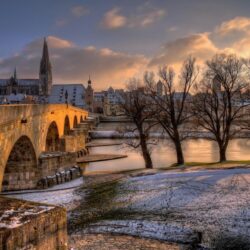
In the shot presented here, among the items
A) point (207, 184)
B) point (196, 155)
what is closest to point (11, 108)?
point (207, 184)

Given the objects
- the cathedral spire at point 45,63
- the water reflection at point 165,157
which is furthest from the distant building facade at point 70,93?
the water reflection at point 165,157

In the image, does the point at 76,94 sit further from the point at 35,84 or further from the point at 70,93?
the point at 35,84

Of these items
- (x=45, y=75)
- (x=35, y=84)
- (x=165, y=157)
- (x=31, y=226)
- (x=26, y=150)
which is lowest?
(x=165, y=157)

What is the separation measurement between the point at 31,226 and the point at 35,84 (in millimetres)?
161347

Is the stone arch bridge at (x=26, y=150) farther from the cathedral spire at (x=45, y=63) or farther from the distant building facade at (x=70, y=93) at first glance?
the cathedral spire at (x=45, y=63)

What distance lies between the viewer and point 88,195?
1797 cm

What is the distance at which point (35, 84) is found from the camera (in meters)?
162

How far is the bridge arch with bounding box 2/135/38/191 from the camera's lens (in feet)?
68.7

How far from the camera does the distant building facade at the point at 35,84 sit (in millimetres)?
152750

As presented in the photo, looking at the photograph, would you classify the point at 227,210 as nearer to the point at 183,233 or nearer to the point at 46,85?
the point at 183,233

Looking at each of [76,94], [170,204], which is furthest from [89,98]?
[170,204]

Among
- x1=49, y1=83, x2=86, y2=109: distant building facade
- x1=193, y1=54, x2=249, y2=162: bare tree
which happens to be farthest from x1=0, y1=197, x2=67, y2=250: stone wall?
x1=49, y1=83, x2=86, y2=109: distant building facade

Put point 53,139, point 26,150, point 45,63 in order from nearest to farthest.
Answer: point 26,150
point 53,139
point 45,63

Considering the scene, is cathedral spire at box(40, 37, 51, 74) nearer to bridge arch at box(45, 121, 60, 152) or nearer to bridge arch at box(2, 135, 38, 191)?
bridge arch at box(45, 121, 60, 152)
